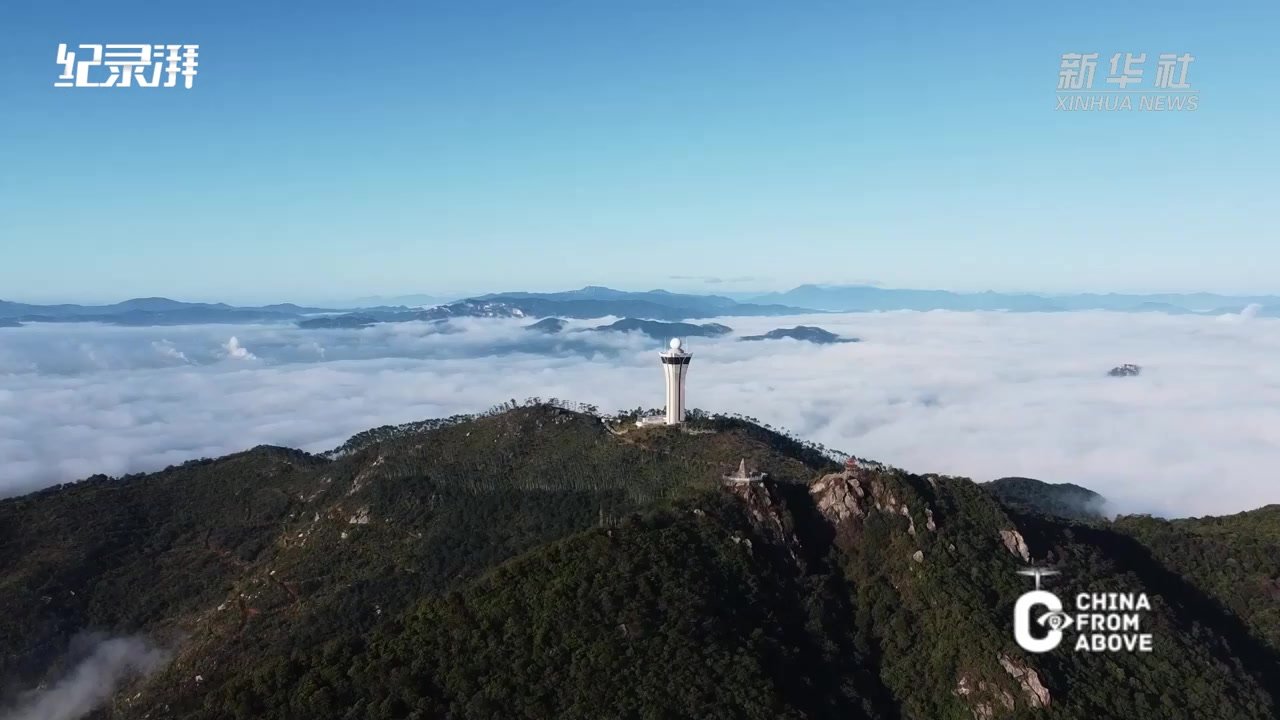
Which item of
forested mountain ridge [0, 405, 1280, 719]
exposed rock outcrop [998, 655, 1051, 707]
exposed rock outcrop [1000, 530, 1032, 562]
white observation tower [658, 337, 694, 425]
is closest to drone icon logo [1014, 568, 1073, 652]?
forested mountain ridge [0, 405, 1280, 719]

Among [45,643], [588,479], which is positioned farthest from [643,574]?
[45,643]

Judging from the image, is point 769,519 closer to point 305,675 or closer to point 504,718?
point 504,718

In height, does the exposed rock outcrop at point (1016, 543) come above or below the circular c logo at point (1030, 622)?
above

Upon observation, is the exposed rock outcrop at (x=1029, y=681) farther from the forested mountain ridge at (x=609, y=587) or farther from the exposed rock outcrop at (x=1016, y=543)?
the exposed rock outcrop at (x=1016, y=543)

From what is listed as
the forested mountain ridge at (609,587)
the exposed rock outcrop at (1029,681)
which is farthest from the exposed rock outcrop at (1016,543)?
the exposed rock outcrop at (1029,681)

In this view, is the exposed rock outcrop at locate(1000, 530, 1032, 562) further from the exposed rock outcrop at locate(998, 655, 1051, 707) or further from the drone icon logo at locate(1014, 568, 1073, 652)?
the exposed rock outcrop at locate(998, 655, 1051, 707)

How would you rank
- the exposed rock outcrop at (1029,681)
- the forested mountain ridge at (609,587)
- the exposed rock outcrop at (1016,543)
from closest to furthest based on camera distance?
the forested mountain ridge at (609,587) → the exposed rock outcrop at (1029,681) → the exposed rock outcrop at (1016,543)

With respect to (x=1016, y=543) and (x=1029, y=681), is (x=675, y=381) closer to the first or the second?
(x=1016, y=543)
